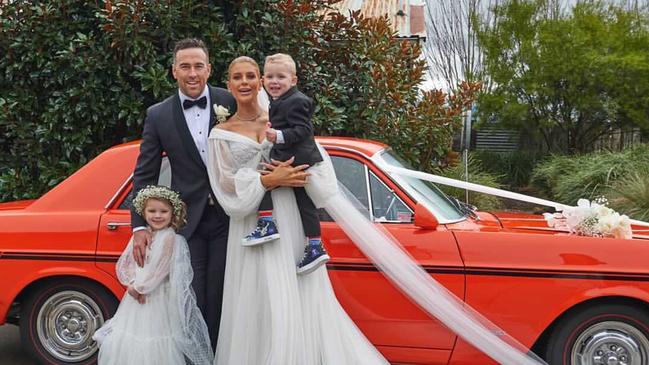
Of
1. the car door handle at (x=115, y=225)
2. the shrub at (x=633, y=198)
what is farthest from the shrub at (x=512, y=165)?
the car door handle at (x=115, y=225)

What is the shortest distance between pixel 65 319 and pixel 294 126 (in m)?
2.18

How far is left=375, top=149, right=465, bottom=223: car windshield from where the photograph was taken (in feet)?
13.4

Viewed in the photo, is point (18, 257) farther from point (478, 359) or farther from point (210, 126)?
point (478, 359)

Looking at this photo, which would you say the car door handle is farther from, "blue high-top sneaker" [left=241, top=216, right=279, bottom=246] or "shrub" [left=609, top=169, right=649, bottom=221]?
"shrub" [left=609, top=169, right=649, bottom=221]

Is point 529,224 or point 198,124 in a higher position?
point 198,124

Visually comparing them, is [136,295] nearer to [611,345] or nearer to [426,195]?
[426,195]

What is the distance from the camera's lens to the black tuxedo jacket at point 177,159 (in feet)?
11.8

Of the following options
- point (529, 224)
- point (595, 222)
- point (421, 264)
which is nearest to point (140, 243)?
point (421, 264)

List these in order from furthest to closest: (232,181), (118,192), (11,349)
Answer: (11,349) < (118,192) < (232,181)

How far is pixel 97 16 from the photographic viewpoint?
6.32m

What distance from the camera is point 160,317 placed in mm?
3691

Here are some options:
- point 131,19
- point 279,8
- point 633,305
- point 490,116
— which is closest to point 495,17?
point 490,116

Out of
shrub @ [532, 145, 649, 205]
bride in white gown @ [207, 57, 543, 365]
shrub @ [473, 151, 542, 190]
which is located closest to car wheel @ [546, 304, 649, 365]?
bride in white gown @ [207, 57, 543, 365]

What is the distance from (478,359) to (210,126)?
211cm
